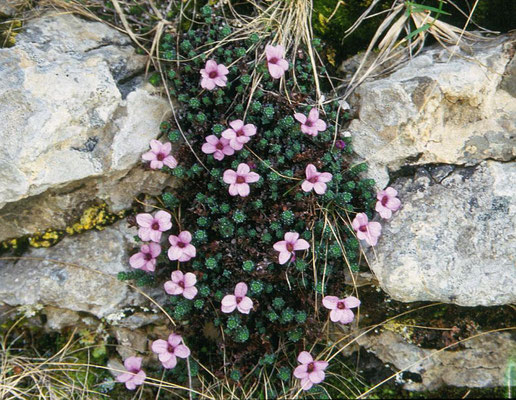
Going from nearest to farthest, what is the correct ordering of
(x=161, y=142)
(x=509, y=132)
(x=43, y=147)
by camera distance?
(x=43, y=147), (x=509, y=132), (x=161, y=142)

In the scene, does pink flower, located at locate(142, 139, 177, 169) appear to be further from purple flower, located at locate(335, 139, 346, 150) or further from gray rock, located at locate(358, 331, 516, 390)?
gray rock, located at locate(358, 331, 516, 390)

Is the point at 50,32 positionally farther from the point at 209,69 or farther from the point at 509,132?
the point at 509,132

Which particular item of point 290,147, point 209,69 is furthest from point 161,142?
point 290,147

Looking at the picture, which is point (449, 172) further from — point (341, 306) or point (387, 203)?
point (341, 306)

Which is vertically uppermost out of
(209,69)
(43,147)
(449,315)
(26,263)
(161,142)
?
(209,69)

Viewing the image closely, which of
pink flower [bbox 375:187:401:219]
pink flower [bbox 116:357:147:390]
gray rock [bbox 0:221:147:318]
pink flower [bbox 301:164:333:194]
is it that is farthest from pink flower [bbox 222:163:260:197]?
pink flower [bbox 116:357:147:390]
